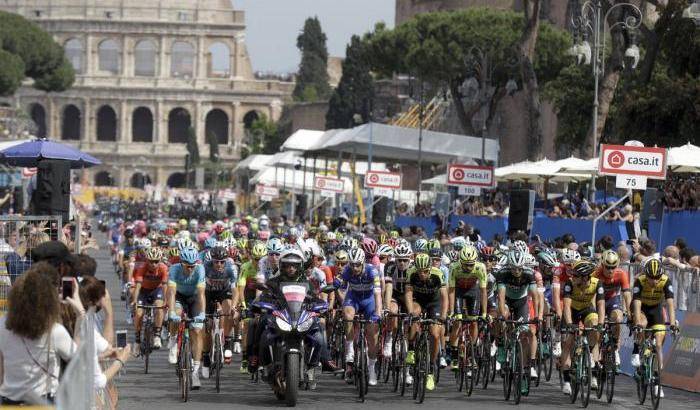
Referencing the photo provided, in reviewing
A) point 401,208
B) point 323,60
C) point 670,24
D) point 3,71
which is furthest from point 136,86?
point 670,24

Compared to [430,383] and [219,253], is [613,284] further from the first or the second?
[219,253]

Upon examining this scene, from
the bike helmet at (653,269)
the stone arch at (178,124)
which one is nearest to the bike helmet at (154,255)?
the bike helmet at (653,269)

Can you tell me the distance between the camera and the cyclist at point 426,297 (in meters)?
17.5

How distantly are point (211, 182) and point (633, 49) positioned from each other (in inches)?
4057

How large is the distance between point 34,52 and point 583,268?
112 m

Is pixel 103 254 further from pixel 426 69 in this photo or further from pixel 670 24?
pixel 670 24

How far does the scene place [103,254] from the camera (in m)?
62.7

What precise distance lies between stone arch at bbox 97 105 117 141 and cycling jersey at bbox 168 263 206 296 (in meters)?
156

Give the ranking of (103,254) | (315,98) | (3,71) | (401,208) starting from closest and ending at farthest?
(401,208), (103,254), (3,71), (315,98)

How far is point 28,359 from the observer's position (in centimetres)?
977

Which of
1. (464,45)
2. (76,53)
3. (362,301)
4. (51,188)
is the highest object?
(76,53)

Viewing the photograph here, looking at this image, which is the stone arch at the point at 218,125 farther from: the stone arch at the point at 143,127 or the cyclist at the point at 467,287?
the cyclist at the point at 467,287

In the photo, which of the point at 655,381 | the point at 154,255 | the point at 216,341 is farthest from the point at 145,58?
the point at 655,381

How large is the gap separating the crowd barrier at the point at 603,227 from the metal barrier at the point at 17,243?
11283 mm
